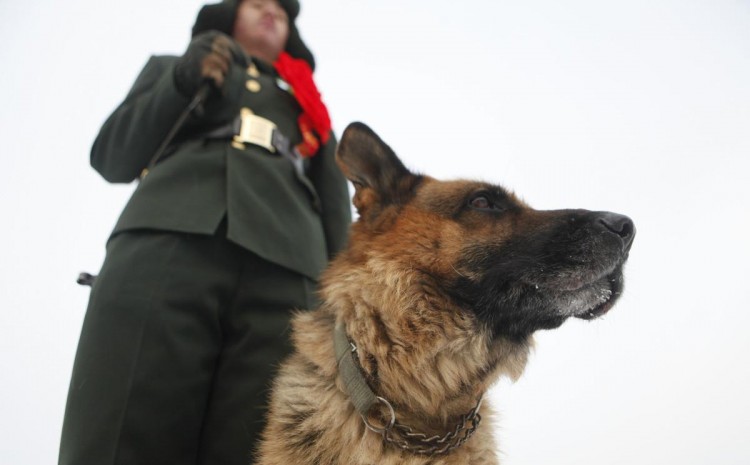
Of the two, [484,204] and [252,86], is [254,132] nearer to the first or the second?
[252,86]

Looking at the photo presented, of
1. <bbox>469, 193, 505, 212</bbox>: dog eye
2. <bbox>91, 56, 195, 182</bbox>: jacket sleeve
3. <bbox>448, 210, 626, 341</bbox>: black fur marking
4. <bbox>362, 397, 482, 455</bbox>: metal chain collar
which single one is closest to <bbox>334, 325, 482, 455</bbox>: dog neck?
<bbox>362, 397, 482, 455</bbox>: metal chain collar

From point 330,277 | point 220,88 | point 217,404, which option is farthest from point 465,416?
point 220,88

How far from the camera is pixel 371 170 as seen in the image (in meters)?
2.70

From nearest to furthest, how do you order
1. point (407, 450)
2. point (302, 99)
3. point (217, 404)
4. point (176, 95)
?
point (407, 450) → point (217, 404) → point (176, 95) → point (302, 99)

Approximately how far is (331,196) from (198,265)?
1151 mm

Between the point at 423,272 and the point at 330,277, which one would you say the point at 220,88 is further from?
the point at 423,272

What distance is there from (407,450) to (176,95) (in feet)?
6.60

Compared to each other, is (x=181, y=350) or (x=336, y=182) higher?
(x=336, y=182)

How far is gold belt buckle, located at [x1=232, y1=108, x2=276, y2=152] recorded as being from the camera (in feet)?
9.21

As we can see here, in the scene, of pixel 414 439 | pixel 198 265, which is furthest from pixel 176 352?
pixel 414 439

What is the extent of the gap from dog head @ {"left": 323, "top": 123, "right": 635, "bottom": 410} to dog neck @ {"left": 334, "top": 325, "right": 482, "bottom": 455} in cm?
7

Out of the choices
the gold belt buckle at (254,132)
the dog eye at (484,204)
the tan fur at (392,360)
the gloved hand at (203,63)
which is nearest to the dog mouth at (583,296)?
the tan fur at (392,360)

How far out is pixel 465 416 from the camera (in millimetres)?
2062

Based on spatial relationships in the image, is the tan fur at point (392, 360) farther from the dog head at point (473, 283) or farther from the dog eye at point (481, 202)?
the dog eye at point (481, 202)
